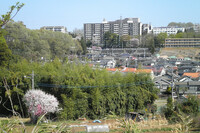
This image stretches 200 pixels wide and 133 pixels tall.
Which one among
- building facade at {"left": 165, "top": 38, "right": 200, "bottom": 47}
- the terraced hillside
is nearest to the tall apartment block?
building facade at {"left": 165, "top": 38, "right": 200, "bottom": 47}

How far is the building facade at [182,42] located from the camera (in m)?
39.2

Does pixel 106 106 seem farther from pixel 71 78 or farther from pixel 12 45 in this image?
pixel 12 45

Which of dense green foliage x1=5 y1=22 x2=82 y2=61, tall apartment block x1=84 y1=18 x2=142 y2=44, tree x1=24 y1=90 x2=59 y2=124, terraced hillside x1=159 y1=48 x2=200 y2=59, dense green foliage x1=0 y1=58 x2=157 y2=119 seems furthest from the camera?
tall apartment block x1=84 y1=18 x2=142 y2=44

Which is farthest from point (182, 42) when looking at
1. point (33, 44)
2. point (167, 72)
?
point (33, 44)

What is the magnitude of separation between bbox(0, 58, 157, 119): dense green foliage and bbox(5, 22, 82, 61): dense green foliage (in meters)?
9.09

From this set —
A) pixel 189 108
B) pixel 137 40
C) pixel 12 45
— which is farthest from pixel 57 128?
pixel 137 40

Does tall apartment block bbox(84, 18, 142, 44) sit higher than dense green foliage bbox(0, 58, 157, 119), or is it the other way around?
tall apartment block bbox(84, 18, 142, 44)

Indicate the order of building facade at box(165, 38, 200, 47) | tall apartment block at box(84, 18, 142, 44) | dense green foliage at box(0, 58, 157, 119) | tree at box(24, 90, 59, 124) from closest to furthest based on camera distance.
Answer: tree at box(24, 90, 59, 124) < dense green foliage at box(0, 58, 157, 119) < building facade at box(165, 38, 200, 47) < tall apartment block at box(84, 18, 142, 44)

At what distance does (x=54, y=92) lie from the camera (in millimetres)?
10398

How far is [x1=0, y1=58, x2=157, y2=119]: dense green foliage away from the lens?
10055 millimetres

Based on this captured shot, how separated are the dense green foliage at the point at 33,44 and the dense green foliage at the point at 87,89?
29.8ft

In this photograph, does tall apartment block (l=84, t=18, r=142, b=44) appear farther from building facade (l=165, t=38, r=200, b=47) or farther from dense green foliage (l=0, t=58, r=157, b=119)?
dense green foliage (l=0, t=58, r=157, b=119)

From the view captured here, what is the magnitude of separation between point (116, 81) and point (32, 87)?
3.27m

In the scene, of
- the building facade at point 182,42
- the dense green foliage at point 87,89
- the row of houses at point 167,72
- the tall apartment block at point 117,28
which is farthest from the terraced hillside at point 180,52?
the dense green foliage at point 87,89
